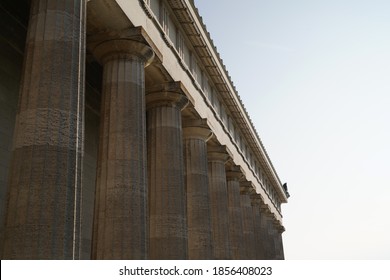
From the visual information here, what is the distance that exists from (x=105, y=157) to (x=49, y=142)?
1039 centimetres

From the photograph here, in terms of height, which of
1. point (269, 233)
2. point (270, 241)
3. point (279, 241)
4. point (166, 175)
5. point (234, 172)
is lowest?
point (166, 175)

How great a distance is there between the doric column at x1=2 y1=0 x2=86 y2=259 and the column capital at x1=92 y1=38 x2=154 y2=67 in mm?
9007

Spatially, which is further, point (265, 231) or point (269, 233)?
point (269, 233)

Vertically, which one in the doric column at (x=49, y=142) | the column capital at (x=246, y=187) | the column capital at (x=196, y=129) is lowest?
the doric column at (x=49, y=142)

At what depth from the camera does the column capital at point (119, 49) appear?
34.3 meters

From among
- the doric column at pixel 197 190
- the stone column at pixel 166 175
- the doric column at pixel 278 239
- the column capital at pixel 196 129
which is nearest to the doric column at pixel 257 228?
the doric column at pixel 278 239

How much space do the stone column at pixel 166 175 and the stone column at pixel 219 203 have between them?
61.6ft

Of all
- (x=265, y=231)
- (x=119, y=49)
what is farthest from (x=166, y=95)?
(x=265, y=231)

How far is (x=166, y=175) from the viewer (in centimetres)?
4003

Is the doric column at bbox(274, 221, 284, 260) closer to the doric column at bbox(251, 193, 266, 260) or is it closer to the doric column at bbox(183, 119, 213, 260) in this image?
the doric column at bbox(251, 193, 266, 260)

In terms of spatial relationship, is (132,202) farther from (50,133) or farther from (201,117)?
(201,117)

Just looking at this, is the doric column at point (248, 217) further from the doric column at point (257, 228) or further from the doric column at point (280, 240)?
the doric column at point (280, 240)

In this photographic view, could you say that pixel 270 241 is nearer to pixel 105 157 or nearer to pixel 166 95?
pixel 166 95

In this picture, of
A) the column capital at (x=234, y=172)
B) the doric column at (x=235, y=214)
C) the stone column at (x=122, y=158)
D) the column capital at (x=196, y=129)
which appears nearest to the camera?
the stone column at (x=122, y=158)
